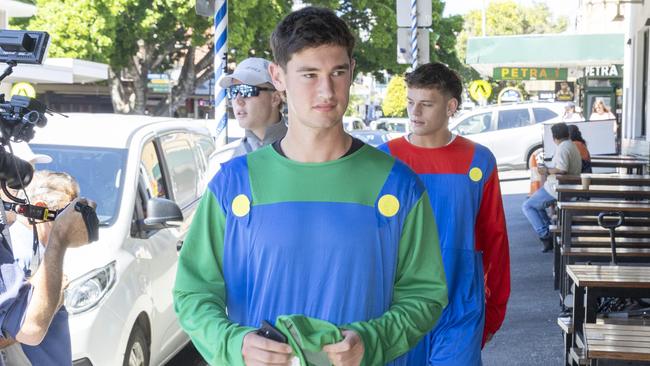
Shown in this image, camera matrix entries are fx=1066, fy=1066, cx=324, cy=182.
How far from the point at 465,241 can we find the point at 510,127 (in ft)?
76.7

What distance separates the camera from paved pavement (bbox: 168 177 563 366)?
834 centimetres

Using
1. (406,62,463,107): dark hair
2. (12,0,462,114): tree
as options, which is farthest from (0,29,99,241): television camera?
(12,0,462,114): tree

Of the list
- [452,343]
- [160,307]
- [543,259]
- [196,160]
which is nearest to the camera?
[452,343]

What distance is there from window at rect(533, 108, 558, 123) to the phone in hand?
25.6 m

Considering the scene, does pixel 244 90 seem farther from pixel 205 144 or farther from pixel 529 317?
pixel 529 317

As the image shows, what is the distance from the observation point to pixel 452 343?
4.91 meters

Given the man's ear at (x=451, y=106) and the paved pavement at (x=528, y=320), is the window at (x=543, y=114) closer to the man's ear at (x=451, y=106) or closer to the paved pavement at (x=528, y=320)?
the paved pavement at (x=528, y=320)

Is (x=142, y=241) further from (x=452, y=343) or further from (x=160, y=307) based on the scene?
(x=452, y=343)

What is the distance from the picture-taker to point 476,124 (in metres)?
28.2

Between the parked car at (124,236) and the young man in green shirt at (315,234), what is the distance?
3.04 meters

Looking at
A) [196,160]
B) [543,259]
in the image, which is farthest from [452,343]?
[543,259]

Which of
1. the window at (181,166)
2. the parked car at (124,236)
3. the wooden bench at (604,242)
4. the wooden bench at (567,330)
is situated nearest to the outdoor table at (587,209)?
the wooden bench at (604,242)

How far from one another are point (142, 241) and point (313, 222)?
4.10 metres

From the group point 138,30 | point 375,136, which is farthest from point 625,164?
point 138,30
